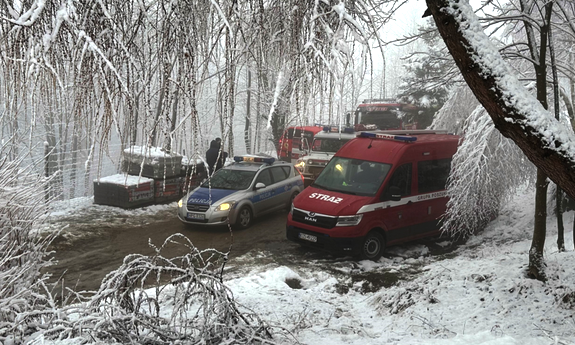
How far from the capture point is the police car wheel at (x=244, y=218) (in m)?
11.6

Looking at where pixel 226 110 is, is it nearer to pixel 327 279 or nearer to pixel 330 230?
pixel 327 279

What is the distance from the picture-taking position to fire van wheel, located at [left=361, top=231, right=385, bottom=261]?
9.08m

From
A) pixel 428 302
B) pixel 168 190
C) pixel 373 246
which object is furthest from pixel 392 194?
pixel 168 190

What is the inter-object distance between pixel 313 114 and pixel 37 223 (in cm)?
314

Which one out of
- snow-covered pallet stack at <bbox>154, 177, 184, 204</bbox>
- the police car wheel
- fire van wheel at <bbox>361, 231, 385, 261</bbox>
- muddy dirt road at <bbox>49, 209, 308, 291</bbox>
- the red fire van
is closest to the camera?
muddy dirt road at <bbox>49, 209, 308, 291</bbox>

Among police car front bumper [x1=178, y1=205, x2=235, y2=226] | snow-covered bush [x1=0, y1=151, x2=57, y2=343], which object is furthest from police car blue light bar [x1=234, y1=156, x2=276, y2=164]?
snow-covered bush [x1=0, y1=151, x2=57, y2=343]

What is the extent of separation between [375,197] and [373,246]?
92cm

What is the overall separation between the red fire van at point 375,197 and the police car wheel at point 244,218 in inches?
85.9

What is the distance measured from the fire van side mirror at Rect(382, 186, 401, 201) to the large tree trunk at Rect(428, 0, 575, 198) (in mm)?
5744

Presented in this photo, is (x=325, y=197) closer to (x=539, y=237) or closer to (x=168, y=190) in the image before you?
(x=539, y=237)

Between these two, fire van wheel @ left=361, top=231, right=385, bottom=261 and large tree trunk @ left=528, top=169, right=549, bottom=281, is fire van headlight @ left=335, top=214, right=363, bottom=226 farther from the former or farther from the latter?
large tree trunk @ left=528, top=169, right=549, bottom=281

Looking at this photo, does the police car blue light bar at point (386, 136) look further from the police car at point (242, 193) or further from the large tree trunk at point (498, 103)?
the large tree trunk at point (498, 103)

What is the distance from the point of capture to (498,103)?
343 centimetres

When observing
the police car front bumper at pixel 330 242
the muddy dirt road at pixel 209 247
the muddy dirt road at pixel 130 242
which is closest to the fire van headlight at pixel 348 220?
the police car front bumper at pixel 330 242
